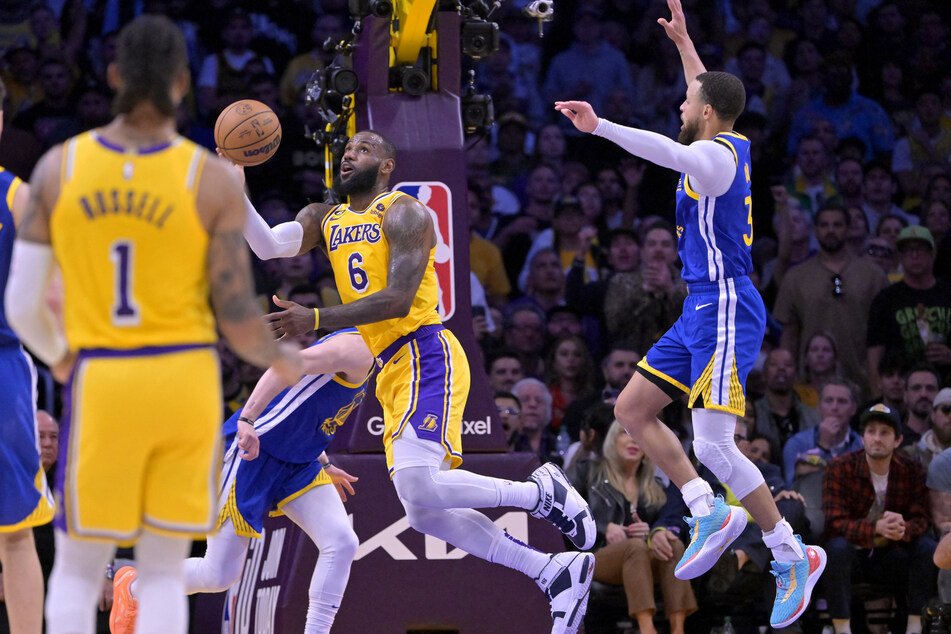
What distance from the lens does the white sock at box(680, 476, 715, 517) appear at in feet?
21.3

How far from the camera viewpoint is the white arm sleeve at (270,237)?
21.4 feet

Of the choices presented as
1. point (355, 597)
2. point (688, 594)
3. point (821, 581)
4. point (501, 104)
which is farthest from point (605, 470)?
point (501, 104)

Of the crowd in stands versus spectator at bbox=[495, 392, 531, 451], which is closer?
the crowd in stands

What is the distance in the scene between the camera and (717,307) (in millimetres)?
6316

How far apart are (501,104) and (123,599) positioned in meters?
7.10

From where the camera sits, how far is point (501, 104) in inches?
500

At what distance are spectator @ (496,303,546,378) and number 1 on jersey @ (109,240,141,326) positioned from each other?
6.55m

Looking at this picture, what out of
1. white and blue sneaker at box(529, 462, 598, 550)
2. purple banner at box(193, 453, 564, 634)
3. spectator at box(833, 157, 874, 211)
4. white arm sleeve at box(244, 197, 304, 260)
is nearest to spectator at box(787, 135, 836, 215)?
spectator at box(833, 157, 874, 211)

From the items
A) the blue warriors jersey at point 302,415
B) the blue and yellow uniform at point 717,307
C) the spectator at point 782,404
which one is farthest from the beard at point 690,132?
the spectator at point 782,404

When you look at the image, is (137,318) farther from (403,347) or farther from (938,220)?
(938,220)

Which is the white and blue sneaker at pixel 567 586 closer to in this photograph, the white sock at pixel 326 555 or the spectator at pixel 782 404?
the white sock at pixel 326 555

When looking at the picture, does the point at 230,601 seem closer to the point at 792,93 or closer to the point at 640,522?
the point at 640,522

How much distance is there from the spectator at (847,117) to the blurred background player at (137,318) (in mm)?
9327

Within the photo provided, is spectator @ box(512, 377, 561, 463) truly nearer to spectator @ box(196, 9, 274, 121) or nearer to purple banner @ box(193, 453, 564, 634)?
purple banner @ box(193, 453, 564, 634)
